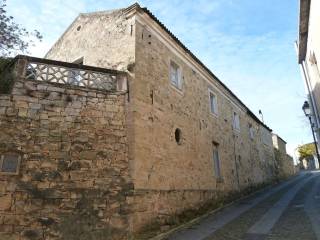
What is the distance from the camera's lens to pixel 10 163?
6570mm

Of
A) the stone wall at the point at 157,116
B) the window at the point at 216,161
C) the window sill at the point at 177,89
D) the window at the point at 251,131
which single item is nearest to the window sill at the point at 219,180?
the stone wall at the point at 157,116

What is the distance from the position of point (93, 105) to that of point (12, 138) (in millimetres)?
2087

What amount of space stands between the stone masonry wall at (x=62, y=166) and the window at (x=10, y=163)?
3.9 inches

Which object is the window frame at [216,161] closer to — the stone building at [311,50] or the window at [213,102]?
the window at [213,102]

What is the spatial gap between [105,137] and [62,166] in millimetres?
1303

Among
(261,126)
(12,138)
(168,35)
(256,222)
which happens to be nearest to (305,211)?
(256,222)

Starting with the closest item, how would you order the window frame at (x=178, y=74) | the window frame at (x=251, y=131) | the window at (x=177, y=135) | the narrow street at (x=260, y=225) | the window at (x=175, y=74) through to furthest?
the narrow street at (x=260, y=225)
the window at (x=177, y=135)
the window frame at (x=178, y=74)
the window at (x=175, y=74)
the window frame at (x=251, y=131)

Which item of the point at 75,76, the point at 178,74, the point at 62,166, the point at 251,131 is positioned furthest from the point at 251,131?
the point at 62,166

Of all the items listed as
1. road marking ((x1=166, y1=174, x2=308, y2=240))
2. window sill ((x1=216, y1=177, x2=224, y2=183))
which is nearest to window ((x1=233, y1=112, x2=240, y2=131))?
window sill ((x1=216, y1=177, x2=224, y2=183))

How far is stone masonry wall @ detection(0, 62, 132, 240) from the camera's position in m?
6.42

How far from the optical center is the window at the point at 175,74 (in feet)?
37.2

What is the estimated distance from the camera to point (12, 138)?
6.72 meters

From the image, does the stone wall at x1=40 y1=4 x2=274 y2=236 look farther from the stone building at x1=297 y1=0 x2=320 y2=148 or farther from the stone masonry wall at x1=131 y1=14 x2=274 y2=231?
the stone building at x1=297 y1=0 x2=320 y2=148

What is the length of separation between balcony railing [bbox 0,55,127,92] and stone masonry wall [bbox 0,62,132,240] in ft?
0.81
